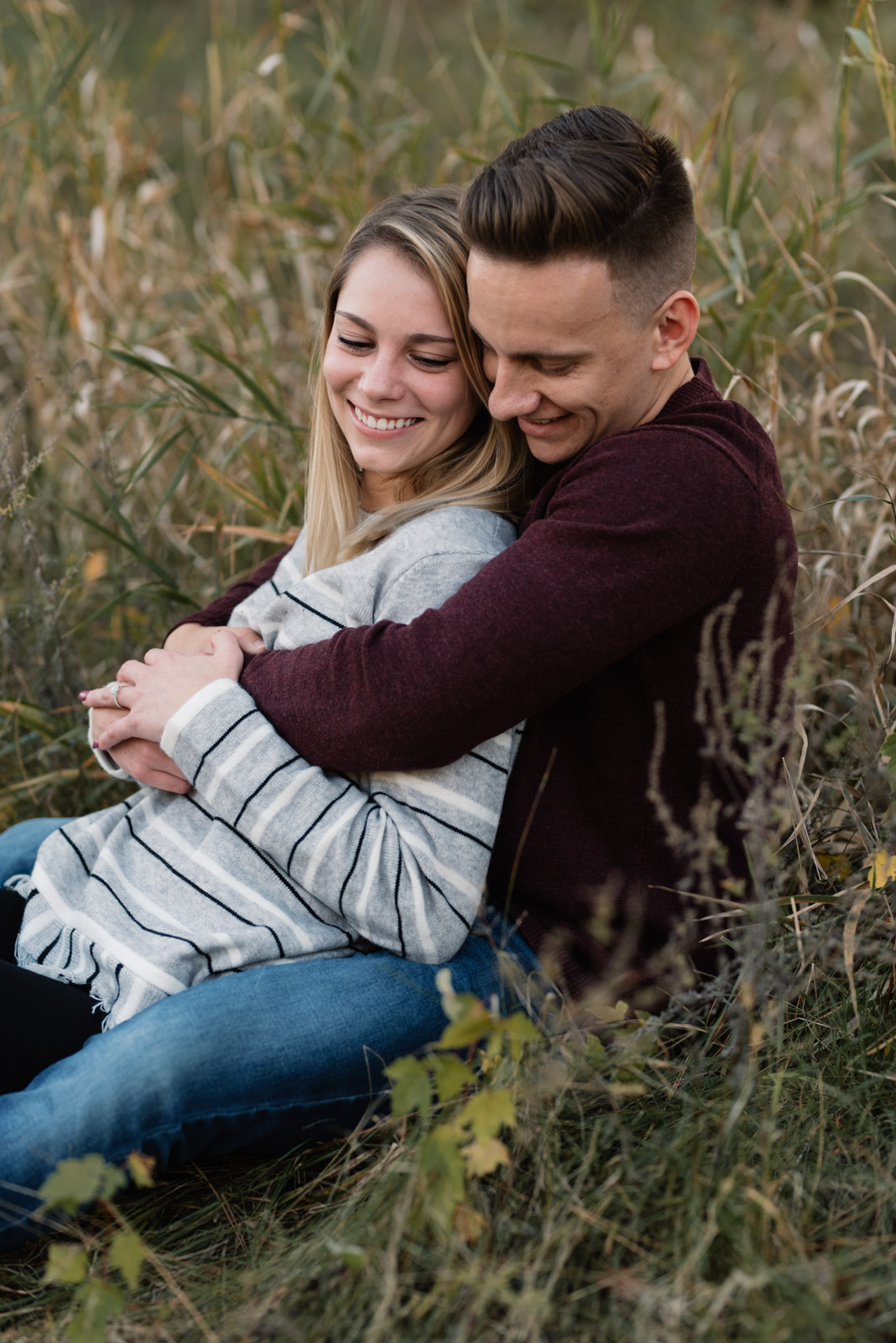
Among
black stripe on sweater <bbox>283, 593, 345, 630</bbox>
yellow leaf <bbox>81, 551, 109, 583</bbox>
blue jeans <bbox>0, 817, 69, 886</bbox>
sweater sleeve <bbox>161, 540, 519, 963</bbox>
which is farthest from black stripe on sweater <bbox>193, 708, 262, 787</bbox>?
yellow leaf <bbox>81, 551, 109, 583</bbox>

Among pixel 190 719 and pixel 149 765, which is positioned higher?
pixel 190 719

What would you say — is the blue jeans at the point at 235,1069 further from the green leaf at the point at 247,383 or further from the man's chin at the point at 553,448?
the green leaf at the point at 247,383

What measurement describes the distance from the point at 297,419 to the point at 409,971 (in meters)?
1.93

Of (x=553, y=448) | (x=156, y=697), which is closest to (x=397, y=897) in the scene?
(x=156, y=697)

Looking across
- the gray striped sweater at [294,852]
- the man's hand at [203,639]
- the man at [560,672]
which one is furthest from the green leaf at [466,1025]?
the man's hand at [203,639]

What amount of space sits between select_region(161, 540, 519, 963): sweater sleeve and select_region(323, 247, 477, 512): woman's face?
32 cm

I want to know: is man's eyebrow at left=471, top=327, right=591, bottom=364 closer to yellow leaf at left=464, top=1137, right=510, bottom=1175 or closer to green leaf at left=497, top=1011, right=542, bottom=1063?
green leaf at left=497, top=1011, right=542, bottom=1063

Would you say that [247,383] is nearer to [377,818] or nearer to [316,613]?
[316,613]

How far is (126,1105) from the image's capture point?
164 centimetres

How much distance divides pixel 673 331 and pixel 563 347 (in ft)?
0.61

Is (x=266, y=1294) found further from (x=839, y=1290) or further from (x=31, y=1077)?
(x=839, y=1290)

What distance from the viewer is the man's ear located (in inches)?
68.8

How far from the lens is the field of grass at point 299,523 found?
1.38 metres

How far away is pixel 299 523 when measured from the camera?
2906 mm
